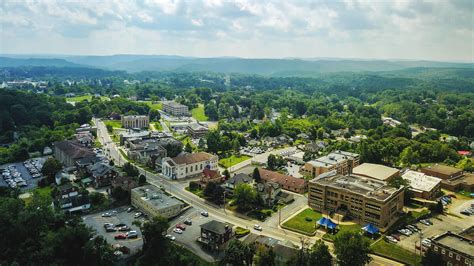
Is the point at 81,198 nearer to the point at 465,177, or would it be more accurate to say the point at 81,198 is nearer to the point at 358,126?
the point at 465,177

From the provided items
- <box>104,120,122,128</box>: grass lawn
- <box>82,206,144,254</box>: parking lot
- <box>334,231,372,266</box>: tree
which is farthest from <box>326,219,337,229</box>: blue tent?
<box>104,120,122,128</box>: grass lawn

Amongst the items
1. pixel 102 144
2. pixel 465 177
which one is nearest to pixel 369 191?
pixel 465 177

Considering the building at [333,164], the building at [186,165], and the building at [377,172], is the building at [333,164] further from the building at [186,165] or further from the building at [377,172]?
the building at [186,165]

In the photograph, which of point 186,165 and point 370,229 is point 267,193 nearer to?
point 370,229

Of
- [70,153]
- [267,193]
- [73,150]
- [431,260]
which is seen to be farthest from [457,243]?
[73,150]

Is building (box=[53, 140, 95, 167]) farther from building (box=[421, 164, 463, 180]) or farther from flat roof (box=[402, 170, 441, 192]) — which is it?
building (box=[421, 164, 463, 180])
